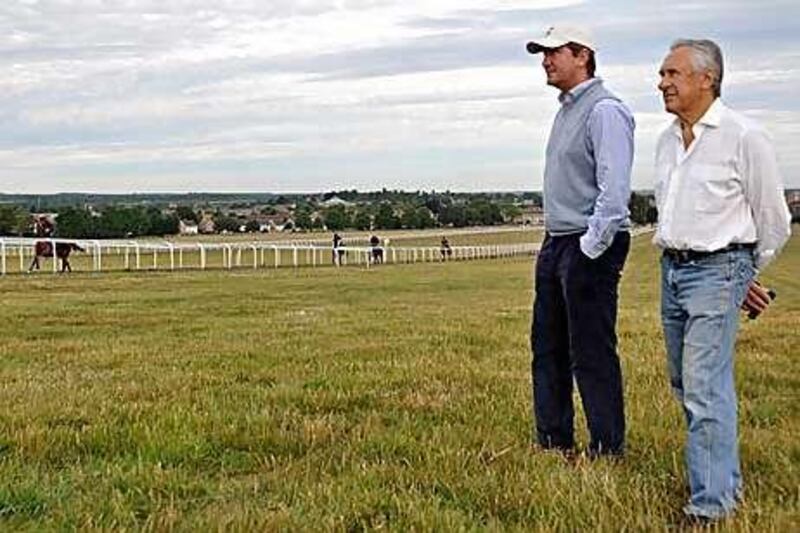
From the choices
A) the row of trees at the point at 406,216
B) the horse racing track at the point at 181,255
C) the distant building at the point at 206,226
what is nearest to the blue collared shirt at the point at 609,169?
the horse racing track at the point at 181,255

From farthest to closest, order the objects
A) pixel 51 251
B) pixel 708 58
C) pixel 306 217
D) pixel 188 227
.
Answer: pixel 306 217
pixel 188 227
pixel 51 251
pixel 708 58

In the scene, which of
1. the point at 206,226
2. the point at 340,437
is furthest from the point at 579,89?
the point at 206,226

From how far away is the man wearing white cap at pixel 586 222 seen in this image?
21.4 ft

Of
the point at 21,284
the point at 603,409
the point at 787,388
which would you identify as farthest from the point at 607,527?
the point at 21,284

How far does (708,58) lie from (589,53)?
139 centimetres

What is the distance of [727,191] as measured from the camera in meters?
5.45

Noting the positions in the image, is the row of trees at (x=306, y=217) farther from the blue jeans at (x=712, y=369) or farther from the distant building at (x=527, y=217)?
the blue jeans at (x=712, y=369)

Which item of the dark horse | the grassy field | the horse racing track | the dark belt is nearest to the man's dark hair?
the dark belt

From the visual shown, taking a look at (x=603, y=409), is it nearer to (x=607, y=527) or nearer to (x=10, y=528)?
(x=607, y=527)

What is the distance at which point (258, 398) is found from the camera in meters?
8.99

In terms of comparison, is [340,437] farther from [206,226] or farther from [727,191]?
[206,226]

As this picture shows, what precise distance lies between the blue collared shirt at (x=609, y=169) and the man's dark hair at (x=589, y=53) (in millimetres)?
240

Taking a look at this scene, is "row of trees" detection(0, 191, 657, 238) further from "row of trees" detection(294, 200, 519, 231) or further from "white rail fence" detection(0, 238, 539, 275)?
"white rail fence" detection(0, 238, 539, 275)

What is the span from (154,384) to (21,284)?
2651 cm
